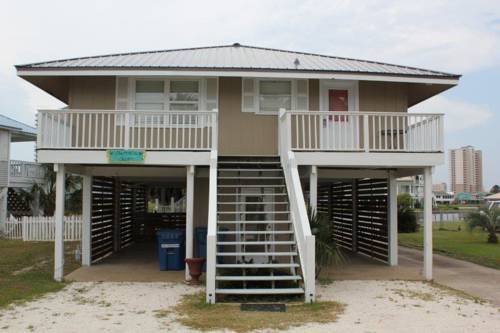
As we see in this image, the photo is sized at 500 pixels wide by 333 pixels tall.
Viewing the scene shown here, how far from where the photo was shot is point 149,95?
12688 millimetres

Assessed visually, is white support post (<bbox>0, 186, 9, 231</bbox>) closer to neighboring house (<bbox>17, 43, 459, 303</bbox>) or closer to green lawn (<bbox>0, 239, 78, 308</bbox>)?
green lawn (<bbox>0, 239, 78, 308</bbox>)

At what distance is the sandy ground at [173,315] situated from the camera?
6887mm

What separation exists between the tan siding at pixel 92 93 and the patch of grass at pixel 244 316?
6.14 meters

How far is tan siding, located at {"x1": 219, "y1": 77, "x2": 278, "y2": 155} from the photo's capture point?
12500mm

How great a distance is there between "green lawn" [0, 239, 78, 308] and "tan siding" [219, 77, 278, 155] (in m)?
4.99

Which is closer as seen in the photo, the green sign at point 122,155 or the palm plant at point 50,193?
the green sign at point 122,155

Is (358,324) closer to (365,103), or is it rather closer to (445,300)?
(445,300)

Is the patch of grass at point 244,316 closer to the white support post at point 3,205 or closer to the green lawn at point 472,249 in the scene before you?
the green lawn at point 472,249

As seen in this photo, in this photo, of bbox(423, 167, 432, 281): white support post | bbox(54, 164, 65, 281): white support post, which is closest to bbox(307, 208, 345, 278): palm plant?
bbox(423, 167, 432, 281): white support post

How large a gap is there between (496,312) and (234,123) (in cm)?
716

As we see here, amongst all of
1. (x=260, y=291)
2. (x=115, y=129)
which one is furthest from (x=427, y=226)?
(x=115, y=129)

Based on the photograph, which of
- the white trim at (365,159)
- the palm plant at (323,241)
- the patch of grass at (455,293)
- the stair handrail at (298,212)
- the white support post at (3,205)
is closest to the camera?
the stair handrail at (298,212)

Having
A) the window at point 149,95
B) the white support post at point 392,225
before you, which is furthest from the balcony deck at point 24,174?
the white support post at point 392,225

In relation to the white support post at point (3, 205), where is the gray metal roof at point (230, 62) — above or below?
above
